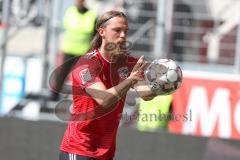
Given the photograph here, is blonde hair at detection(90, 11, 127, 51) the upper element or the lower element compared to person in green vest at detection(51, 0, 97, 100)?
upper

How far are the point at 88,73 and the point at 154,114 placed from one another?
3618 mm

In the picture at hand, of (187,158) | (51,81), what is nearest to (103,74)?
(51,81)

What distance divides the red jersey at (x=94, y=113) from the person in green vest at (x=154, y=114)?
10.4 feet

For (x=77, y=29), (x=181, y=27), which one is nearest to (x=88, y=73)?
(x=77, y=29)

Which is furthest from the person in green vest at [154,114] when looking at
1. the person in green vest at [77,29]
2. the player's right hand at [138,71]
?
the player's right hand at [138,71]

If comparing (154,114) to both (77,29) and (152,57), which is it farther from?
(77,29)

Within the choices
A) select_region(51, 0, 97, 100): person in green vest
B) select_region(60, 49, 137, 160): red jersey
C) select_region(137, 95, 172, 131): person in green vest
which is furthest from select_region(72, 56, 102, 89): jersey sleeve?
select_region(51, 0, 97, 100): person in green vest

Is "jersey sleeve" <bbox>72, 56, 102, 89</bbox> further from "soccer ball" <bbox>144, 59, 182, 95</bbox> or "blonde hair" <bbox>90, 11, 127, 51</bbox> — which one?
"soccer ball" <bbox>144, 59, 182, 95</bbox>

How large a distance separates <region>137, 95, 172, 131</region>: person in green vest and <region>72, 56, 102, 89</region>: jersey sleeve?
3.23 m

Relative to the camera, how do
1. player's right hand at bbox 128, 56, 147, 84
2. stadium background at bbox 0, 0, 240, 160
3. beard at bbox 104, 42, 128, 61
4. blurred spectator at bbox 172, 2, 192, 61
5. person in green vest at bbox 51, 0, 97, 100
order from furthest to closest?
blurred spectator at bbox 172, 2, 192, 61 < person in green vest at bbox 51, 0, 97, 100 < stadium background at bbox 0, 0, 240, 160 < beard at bbox 104, 42, 128, 61 < player's right hand at bbox 128, 56, 147, 84

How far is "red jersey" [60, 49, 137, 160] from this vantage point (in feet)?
14.5

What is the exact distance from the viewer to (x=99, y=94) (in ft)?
14.2

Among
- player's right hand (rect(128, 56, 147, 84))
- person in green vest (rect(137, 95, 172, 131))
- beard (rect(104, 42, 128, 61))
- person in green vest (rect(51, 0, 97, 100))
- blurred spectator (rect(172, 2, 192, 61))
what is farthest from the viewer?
blurred spectator (rect(172, 2, 192, 61))

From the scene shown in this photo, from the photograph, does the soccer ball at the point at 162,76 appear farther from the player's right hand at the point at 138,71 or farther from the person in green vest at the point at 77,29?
the person in green vest at the point at 77,29
